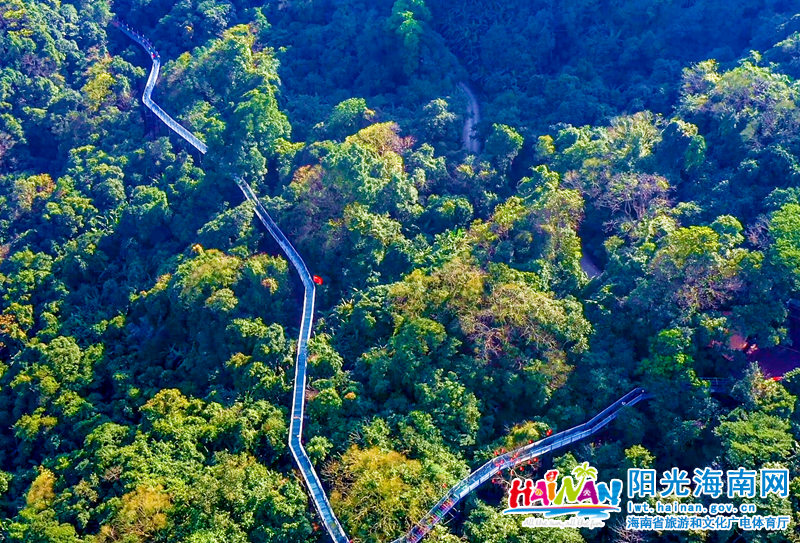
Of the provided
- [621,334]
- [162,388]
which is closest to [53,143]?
[162,388]

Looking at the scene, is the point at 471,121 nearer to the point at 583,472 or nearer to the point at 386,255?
the point at 386,255

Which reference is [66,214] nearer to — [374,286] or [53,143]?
[53,143]

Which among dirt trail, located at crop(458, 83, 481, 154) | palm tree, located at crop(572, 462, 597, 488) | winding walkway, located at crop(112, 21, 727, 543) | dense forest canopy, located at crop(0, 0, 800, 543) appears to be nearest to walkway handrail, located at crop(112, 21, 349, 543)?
winding walkway, located at crop(112, 21, 727, 543)

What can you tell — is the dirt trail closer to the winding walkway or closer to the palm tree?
the winding walkway

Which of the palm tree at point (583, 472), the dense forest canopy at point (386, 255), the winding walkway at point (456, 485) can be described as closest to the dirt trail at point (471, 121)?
the dense forest canopy at point (386, 255)

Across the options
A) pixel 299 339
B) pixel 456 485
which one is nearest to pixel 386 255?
pixel 299 339
